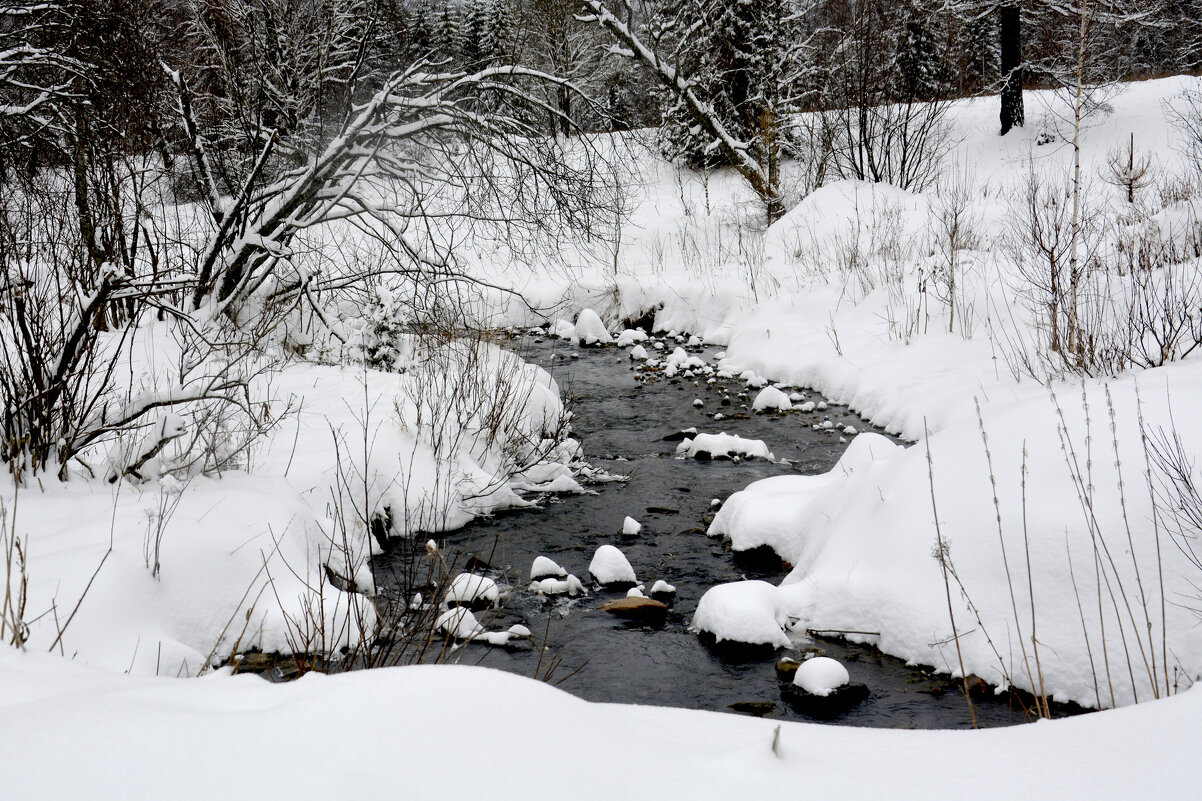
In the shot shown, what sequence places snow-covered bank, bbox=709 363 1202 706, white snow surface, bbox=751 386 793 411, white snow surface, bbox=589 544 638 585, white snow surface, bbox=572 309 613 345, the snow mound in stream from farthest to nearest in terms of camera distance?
white snow surface, bbox=572 309 613 345 < white snow surface, bbox=751 386 793 411 < the snow mound in stream < white snow surface, bbox=589 544 638 585 < snow-covered bank, bbox=709 363 1202 706

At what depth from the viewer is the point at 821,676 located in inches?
134

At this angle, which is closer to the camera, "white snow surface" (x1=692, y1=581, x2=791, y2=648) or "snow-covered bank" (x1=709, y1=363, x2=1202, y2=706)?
"snow-covered bank" (x1=709, y1=363, x2=1202, y2=706)

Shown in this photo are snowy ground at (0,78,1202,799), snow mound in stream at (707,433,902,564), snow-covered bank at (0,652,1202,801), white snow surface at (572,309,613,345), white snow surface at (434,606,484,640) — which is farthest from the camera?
white snow surface at (572,309,613,345)

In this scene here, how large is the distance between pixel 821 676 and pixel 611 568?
4.97ft

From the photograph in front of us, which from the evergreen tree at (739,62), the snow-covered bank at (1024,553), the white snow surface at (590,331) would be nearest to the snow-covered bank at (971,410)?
the snow-covered bank at (1024,553)

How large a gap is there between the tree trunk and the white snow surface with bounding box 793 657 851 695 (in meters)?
18.8

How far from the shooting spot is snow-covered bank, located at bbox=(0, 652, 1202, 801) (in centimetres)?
136

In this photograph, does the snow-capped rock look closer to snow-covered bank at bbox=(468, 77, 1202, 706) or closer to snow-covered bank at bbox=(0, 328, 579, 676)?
snow-covered bank at bbox=(468, 77, 1202, 706)

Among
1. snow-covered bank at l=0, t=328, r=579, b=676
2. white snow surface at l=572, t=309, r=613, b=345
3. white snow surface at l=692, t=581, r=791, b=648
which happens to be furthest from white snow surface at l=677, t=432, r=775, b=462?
white snow surface at l=572, t=309, r=613, b=345

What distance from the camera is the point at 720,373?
32.0 feet

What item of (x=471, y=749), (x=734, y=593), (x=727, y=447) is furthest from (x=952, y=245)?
(x=471, y=749)

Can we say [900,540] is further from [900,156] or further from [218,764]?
[900,156]

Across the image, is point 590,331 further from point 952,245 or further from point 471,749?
point 471,749


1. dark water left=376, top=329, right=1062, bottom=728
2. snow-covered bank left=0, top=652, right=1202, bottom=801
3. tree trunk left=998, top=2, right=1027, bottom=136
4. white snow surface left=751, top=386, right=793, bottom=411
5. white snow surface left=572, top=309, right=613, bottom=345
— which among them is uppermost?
tree trunk left=998, top=2, right=1027, bottom=136
